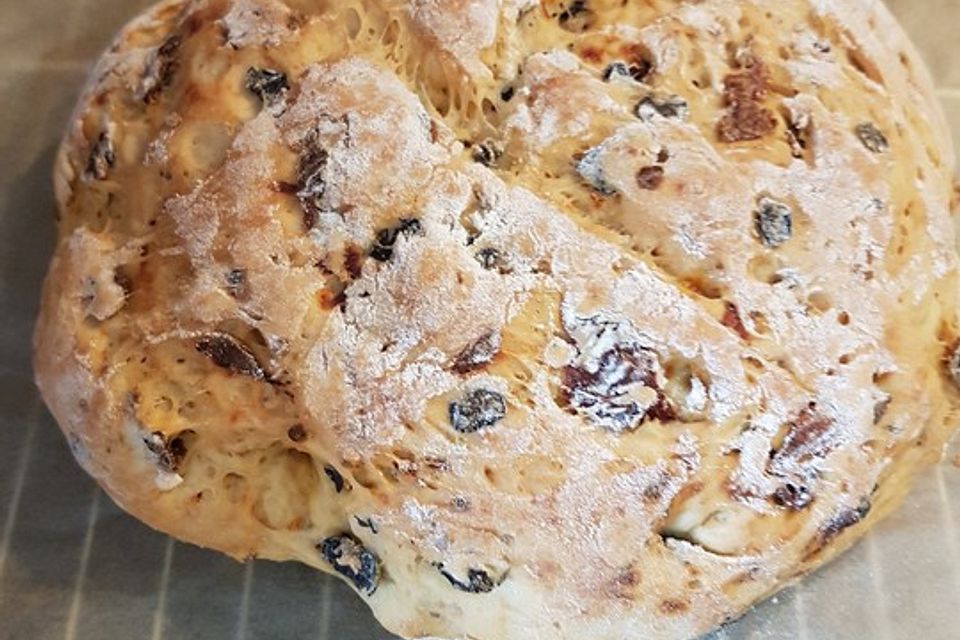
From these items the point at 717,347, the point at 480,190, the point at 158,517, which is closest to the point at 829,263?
the point at 717,347

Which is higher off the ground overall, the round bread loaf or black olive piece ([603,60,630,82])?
black olive piece ([603,60,630,82])

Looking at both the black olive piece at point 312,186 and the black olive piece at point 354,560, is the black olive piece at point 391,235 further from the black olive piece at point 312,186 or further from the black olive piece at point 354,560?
the black olive piece at point 354,560

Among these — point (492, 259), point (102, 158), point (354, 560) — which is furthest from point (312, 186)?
point (354, 560)

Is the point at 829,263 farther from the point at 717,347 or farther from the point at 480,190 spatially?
the point at 480,190

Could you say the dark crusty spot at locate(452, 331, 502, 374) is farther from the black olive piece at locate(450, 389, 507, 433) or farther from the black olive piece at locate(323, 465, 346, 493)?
the black olive piece at locate(323, 465, 346, 493)

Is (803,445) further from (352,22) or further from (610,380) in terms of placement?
(352,22)

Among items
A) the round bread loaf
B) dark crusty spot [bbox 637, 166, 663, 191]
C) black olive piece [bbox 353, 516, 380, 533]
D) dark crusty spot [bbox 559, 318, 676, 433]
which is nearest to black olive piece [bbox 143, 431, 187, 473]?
the round bread loaf
